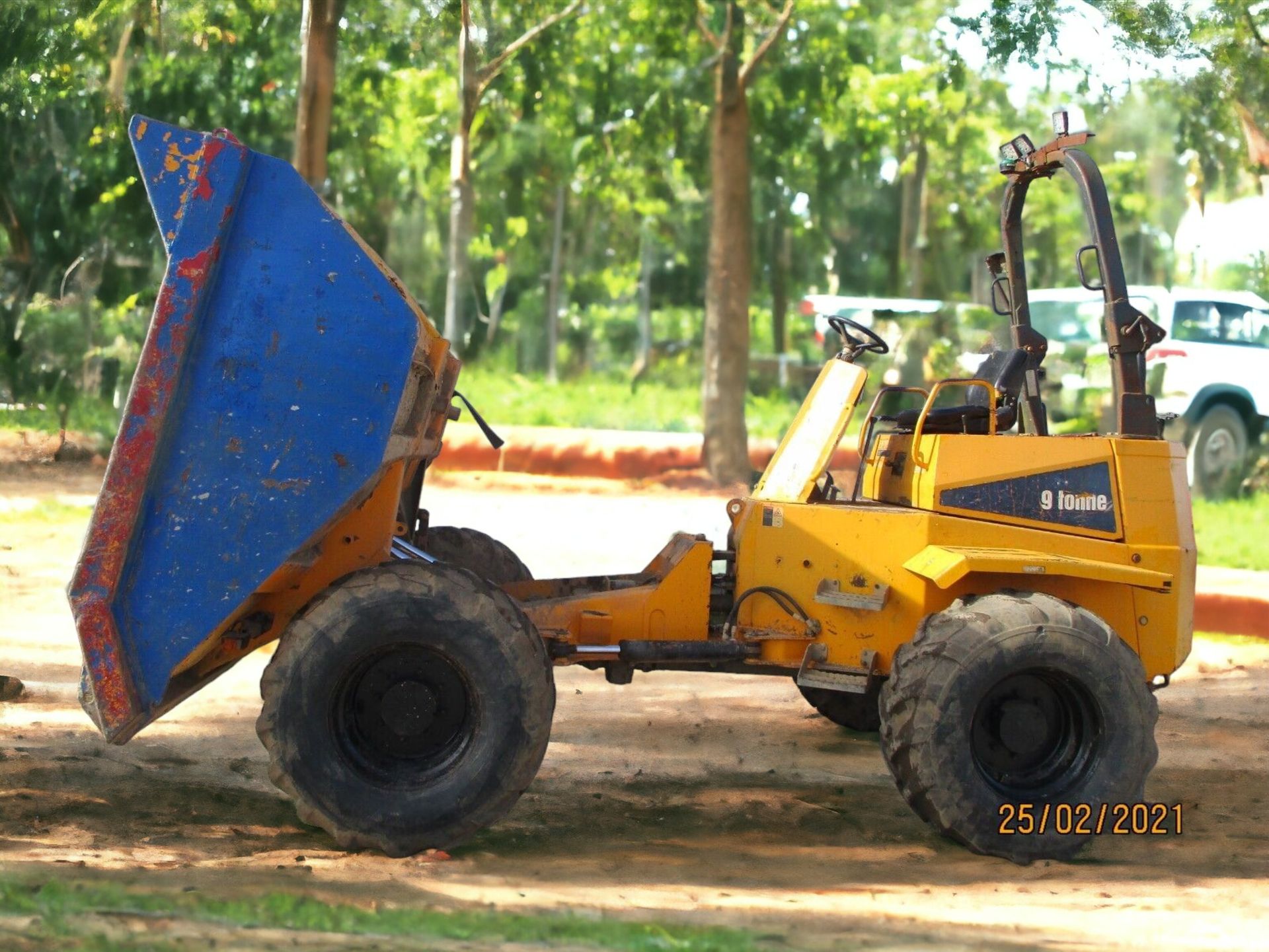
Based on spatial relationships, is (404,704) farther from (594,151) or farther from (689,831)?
(594,151)

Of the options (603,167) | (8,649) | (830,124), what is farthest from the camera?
(603,167)

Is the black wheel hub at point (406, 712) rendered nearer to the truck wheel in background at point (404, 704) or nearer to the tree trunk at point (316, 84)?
the truck wheel in background at point (404, 704)

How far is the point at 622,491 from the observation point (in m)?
17.6

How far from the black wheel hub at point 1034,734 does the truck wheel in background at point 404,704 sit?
1717mm

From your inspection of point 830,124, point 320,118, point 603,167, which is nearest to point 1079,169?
point 320,118

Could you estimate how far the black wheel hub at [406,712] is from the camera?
225 inches

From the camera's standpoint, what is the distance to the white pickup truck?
54.3 feet

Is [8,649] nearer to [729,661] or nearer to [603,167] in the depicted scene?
[729,661]

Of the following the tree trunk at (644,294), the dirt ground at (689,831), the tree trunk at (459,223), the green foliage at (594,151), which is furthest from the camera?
the tree trunk at (644,294)

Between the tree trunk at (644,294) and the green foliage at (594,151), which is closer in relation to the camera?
the green foliage at (594,151)

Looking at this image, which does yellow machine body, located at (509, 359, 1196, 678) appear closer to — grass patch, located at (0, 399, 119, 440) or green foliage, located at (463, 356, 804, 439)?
grass patch, located at (0, 399, 119, 440)

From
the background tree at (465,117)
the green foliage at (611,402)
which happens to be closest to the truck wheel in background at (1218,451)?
the green foliage at (611,402)

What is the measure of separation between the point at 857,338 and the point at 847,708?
2154mm

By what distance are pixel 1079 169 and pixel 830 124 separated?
1485cm
